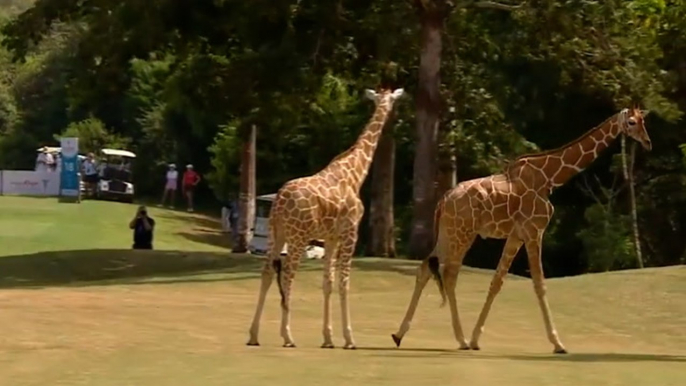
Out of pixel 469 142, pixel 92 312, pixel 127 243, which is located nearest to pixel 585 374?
pixel 92 312

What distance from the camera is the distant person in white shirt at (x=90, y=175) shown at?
66.3m

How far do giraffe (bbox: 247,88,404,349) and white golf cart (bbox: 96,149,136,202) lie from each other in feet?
160

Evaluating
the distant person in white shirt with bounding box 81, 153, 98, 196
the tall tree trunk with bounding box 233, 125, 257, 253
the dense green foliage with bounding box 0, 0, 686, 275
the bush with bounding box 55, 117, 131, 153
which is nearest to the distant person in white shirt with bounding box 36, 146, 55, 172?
the distant person in white shirt with bounding box 81, 153, 98, 196

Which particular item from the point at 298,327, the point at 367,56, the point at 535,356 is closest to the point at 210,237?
the point at 367,56

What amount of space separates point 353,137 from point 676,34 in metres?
13.1

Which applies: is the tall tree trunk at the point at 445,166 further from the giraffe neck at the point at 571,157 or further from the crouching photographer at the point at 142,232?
the giraffe neck at the point at 571,157

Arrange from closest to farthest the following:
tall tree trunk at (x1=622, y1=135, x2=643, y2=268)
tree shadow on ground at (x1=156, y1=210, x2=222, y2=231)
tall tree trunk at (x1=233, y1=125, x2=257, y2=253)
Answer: tall tree trunk at (x1=233, y1=125, x2=257, y2=253) → tall tree trunk at (x1=622, y1=135, x2=643, y2=268) → tree shadow on ground at (x1=156, y1=210, x2=222, y2=231)

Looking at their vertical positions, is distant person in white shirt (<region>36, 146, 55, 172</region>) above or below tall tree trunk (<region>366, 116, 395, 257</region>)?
above

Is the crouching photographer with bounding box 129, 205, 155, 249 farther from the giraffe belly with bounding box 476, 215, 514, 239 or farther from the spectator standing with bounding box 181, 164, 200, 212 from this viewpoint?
the spectator standing with bounding box 181, 164, 200, 212

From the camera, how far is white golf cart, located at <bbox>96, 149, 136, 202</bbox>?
65875 mm

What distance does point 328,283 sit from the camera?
16.8 metres

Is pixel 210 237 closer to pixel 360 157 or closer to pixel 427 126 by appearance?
pixel 427 126

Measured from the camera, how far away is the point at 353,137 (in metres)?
52.3

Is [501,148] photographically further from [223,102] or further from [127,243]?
[127,243]
